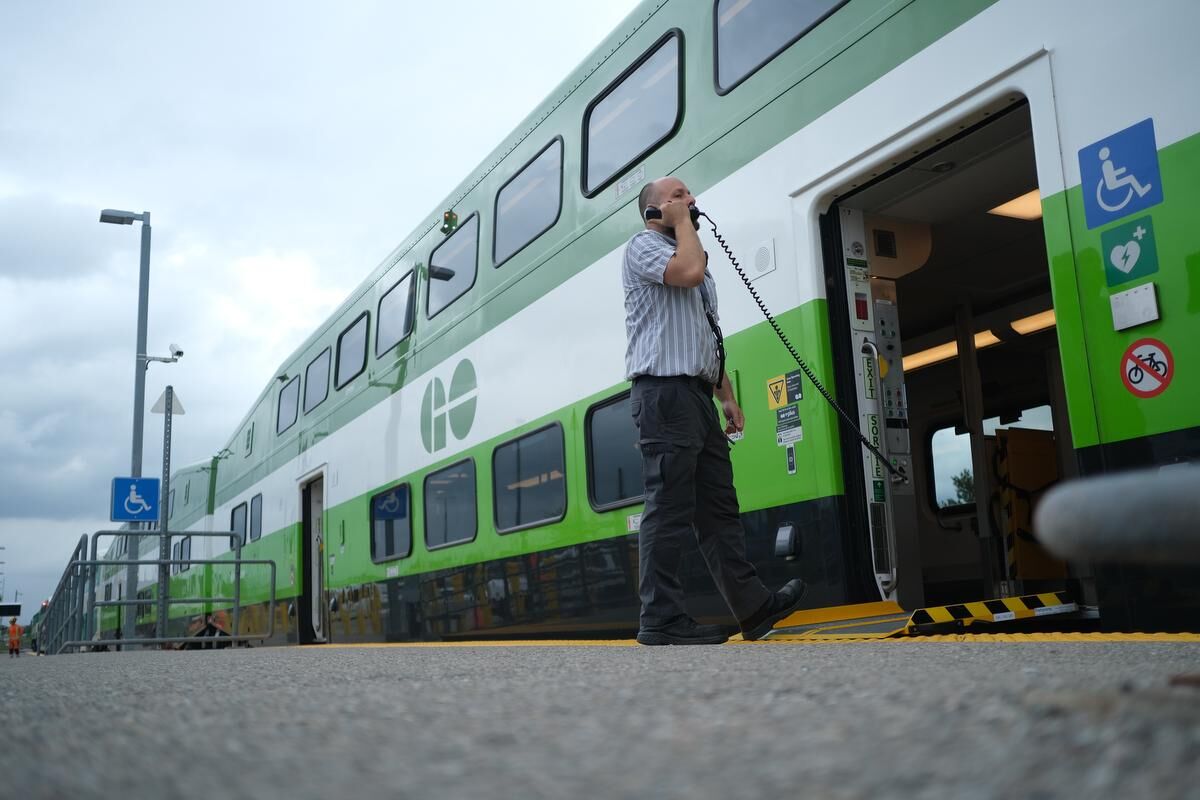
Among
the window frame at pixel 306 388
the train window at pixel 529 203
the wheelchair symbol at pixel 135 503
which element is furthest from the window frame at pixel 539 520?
the wheelchair symbol at pixel 135 503

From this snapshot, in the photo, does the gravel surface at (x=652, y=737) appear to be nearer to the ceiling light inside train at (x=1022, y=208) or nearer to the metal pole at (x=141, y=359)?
the ceiling light inside train at (x=1022, y=208)

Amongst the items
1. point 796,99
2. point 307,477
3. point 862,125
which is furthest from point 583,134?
point 307,477

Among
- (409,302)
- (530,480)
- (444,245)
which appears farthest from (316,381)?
(530,480)

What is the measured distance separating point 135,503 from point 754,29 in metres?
11.2

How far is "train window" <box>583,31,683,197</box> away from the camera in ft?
16.1

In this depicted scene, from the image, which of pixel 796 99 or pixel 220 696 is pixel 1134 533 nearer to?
pixel 220 696

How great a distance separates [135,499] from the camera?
42.6 ft

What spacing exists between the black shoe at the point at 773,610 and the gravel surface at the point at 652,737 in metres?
1.63

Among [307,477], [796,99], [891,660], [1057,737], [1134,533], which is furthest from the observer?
[307,477]

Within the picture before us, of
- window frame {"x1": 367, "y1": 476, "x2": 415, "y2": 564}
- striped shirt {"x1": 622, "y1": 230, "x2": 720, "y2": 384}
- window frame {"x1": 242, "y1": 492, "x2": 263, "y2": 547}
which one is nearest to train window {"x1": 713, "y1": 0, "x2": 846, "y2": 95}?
striped shirt {"x1": 622, "y1": 230, "x2": 720, "y2": 384}

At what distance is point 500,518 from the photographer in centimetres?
623

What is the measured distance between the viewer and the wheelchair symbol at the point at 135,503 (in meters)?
12.9

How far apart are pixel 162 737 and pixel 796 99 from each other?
3579mm

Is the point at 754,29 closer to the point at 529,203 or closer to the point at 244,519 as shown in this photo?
the point at 529,203
